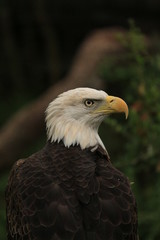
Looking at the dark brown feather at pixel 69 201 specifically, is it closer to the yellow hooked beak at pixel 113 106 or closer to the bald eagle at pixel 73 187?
the bald eagle at pixel 73 187

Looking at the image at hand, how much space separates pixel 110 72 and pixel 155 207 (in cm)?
289

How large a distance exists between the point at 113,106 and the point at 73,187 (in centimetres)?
92

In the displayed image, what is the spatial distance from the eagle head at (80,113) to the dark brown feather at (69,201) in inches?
11.8

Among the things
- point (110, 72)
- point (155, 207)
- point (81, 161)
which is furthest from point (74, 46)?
point (81, 161)

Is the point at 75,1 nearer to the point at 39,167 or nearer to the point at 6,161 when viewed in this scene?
the point at 6,161

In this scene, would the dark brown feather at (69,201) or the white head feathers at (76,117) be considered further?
the white head feathers at (76,117)

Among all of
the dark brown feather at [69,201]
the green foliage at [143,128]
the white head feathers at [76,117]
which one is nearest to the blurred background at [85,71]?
the green foliage at [143,128]

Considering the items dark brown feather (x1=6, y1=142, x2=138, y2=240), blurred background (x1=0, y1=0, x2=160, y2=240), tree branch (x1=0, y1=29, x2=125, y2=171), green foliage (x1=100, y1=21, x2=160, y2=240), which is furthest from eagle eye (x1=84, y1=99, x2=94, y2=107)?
tree branch (x1=0, y1=29, x2=125, y2=171)

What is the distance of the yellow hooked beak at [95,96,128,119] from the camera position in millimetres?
6273

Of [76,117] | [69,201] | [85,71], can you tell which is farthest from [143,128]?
[85,71]

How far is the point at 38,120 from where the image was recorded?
37.6ft

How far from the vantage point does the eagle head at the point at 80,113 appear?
6.29 meters

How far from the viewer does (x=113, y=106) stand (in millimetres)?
6301

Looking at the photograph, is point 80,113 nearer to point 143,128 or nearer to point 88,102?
point 88,102
